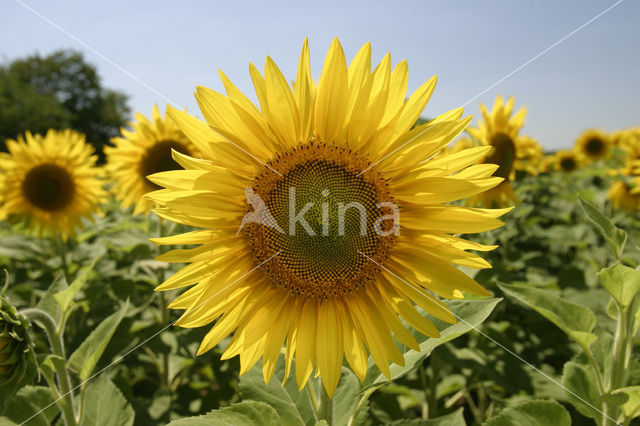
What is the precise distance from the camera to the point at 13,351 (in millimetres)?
1824

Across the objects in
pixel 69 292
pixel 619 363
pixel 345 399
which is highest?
pixel 69 292

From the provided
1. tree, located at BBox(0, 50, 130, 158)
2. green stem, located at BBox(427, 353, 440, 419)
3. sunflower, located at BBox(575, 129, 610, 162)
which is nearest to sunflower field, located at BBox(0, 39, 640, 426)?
green stem, located at BBox(427, 353, 440, 419)

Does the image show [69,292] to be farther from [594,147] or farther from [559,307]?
[594,147]

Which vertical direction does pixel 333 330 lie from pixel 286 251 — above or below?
below

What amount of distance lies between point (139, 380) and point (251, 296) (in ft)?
10.7

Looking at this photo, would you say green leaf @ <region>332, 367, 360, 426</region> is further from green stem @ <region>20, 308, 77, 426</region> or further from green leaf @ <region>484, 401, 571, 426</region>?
green stem @ <region>20, 308, 77, 426</region>

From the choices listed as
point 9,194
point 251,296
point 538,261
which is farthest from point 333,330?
point 9,194

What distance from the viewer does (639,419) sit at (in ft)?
9.38

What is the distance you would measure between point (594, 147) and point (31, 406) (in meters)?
11.8

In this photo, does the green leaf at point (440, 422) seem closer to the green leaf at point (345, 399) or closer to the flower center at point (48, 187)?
the green leaf at point (345, 399)

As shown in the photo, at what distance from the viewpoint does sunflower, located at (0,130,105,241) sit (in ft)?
16.6

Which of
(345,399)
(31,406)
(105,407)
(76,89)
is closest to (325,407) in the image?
(345,399)

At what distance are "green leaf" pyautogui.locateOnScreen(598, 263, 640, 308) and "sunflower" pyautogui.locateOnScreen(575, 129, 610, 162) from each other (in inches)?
394

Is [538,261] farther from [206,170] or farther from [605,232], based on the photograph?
[206,170]
